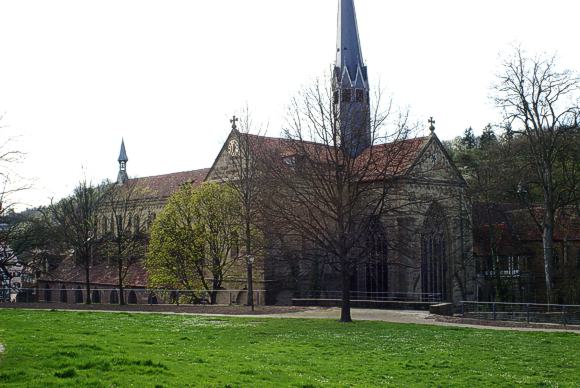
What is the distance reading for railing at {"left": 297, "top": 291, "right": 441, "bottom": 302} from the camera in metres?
43.5

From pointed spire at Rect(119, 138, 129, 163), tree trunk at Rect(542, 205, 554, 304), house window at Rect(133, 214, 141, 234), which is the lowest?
tree trunk at Rect(542, 205, 554, 304)

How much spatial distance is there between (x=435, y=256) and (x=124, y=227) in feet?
88.2

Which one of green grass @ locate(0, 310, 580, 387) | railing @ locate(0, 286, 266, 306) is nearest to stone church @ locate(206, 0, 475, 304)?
railing @ locate(0, 286, 266, 306)

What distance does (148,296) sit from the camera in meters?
52.8

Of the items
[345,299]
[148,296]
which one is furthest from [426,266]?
[148,296]

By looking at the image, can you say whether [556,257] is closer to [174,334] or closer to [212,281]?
[212,281]

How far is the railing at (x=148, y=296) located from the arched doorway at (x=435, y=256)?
11.1 metres

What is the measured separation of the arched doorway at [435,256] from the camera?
1773 inches

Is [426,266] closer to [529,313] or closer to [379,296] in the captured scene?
[379,296]

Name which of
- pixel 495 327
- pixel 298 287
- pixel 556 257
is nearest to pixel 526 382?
pixel 495 327

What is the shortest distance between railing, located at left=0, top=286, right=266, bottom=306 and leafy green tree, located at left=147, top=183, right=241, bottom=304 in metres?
0.85

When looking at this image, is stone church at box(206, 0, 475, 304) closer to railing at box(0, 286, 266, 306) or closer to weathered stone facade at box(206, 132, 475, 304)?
weathered stone facade at box(206, 132, 475, 304)

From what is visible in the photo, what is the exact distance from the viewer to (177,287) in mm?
45188

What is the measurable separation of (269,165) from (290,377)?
18.3m
